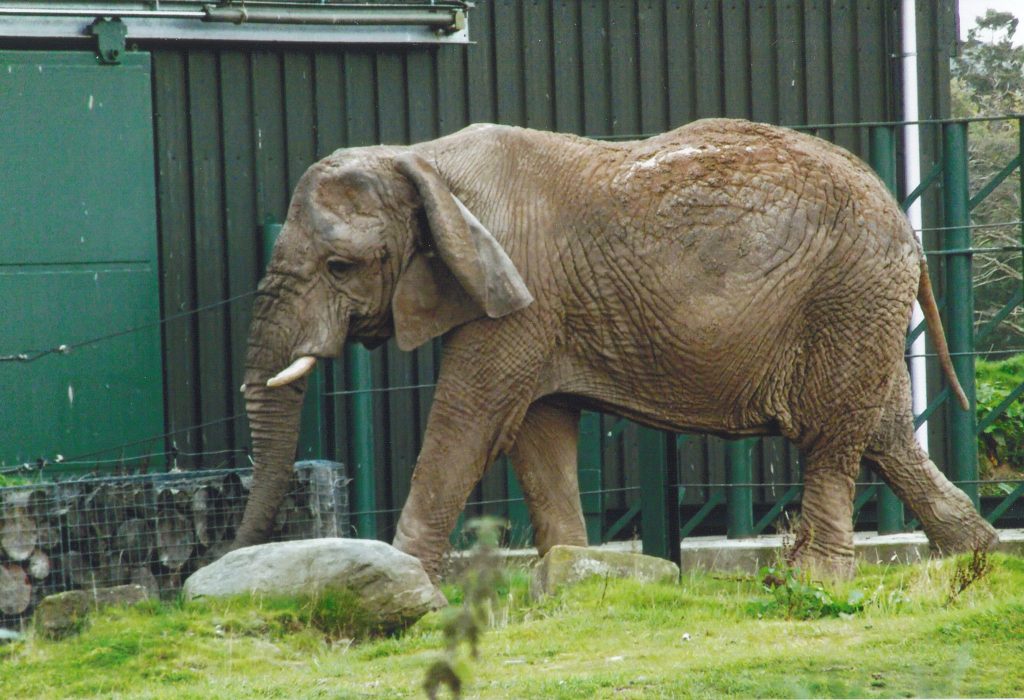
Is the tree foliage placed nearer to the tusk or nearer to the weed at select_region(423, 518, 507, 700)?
the tusk

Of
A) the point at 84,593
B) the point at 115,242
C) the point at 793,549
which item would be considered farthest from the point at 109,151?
the point at 793,549

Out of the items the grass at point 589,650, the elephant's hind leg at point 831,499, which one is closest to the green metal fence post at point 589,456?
the elephant's hind leg at point 831,499

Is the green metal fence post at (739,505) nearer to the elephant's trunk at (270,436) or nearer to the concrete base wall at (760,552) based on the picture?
the concrete base wall at (760,552)

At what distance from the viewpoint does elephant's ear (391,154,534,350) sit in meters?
8.95

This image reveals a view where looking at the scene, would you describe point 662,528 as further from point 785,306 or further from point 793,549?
point 785,306

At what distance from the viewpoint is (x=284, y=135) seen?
12078 mm

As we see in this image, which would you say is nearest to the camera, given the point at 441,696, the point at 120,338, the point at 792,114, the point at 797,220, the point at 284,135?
the point at 441,696

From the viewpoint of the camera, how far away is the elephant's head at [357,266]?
29.9ft

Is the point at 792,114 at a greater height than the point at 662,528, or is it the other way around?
the point at 792,114

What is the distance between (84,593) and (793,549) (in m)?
3.76

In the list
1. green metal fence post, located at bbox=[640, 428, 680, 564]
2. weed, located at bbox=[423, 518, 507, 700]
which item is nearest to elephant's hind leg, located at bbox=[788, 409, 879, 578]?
green metal fence post, located at bbox=[640, 428, 680, 564]

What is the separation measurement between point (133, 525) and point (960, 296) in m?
5.04

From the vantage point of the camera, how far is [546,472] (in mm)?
9812

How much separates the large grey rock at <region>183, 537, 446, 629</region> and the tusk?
123 centimetres
